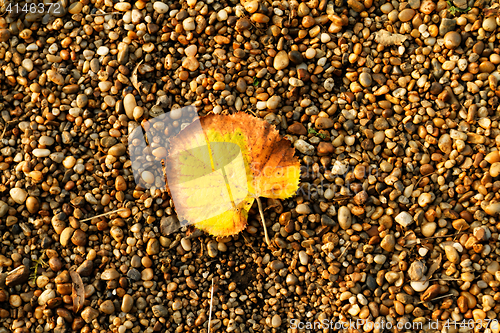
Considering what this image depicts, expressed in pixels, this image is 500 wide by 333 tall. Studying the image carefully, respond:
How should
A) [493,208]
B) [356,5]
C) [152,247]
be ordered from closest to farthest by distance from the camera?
[493,208]
[152,247]
[356,5]

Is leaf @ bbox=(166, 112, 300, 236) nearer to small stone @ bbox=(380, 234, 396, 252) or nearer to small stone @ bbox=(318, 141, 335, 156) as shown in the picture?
small stone @ bbox=(318, 141, 335, 156)

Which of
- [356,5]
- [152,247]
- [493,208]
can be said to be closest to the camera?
[493,208]

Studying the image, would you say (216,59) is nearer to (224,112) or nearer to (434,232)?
(224,112)

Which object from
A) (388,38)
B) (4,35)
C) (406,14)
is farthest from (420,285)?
(4,35)

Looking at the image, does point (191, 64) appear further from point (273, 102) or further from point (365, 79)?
point (365, 79)

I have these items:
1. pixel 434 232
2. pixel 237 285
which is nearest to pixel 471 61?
pixel 434 232

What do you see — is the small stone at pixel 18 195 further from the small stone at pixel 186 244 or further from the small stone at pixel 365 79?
the small stone at pixel 365 79

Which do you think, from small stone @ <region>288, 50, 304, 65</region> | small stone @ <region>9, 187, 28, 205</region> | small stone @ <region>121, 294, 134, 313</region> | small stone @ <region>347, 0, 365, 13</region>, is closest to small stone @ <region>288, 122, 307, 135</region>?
small stone @ <region>288, 50, 304, 65</region>

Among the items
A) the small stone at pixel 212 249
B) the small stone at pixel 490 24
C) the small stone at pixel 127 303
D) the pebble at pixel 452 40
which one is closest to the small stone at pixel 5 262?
the small stone at pixel 127 303
